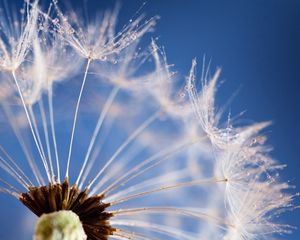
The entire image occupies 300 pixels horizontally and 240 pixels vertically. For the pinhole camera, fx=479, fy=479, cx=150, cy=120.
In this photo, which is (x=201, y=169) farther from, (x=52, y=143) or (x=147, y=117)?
(x=52, y=143)

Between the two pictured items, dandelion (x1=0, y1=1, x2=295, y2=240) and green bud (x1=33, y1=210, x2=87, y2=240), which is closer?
green bud (x1=33, y1=210, x2=87, y2=240)

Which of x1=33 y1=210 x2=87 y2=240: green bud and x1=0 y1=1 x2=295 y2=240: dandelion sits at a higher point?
x1=0 y1=1 x2=295 y2=240: dandelion

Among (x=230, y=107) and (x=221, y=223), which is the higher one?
(x=230, y=107)

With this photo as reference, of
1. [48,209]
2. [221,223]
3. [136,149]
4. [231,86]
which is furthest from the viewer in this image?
[231,86]

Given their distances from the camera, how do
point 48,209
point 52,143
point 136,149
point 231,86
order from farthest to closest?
point 231,86 → point 136,149 → point 52,143 → point 48,209

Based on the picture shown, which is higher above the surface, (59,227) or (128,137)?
(128,137)

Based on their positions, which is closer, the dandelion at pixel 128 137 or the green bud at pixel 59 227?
the green bud at pixel 59 227

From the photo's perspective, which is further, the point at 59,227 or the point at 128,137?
the point at 128,137

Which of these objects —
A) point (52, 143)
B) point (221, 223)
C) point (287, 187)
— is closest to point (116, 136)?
point (52, 143)
